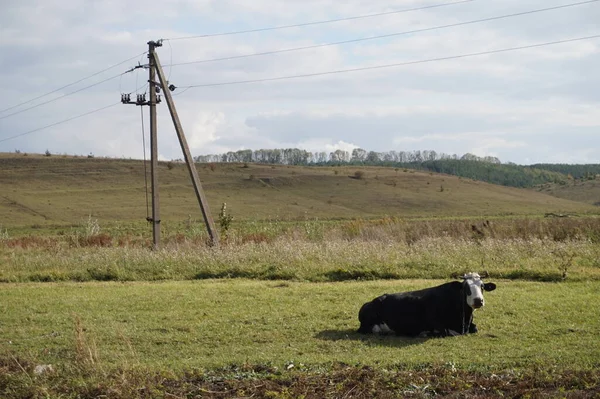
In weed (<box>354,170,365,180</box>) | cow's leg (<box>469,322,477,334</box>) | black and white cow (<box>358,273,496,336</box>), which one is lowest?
cow's leg (<box>469,322,477,334</box>)

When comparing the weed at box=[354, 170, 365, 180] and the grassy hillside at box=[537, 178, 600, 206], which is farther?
the grassy hillside at box=[537, 178, 600, 206]

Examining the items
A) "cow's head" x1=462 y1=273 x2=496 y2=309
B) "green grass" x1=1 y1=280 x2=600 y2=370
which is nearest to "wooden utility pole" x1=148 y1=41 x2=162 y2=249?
"green grass" x1=1 y1=280 x2=600 y2=370

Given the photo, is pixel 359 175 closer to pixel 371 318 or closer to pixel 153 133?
pixel 153 133

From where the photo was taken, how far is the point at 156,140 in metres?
30.1

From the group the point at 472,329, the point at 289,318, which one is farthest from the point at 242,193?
the point at 472,329

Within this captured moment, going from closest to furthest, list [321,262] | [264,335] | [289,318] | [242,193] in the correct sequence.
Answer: [264,335] < [289,318] < [321,262] < [242,193]

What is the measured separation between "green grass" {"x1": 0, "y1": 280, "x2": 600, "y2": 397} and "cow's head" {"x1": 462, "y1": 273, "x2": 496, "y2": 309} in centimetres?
62

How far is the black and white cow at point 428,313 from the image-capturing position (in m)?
13.0

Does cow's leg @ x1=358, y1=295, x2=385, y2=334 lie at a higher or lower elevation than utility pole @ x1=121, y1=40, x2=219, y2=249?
lower

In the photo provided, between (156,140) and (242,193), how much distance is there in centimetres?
5689

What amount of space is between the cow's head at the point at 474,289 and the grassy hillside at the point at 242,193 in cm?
5223

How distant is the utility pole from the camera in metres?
29.0

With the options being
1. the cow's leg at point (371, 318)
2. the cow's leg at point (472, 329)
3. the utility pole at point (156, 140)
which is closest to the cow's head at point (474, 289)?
the cow's leg at point (472, 329)

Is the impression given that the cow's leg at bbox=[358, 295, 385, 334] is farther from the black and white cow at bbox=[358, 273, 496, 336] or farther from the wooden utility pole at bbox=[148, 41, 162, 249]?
the wooden utility pole at bbox=[148, 41, 162, 249]
